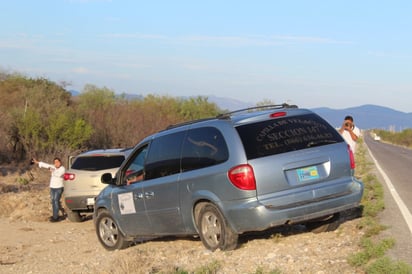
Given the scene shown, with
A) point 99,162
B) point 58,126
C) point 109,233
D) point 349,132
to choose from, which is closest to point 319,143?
point 109,233

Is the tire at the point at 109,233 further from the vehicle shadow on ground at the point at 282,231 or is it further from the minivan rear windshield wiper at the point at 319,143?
the minivan rear windshield wiper at the point at 319,143

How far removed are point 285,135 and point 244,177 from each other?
898mm

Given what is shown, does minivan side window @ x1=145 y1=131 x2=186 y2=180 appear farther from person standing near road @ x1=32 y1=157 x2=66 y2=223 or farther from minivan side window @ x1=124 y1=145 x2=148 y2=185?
person standing near road @ x1=32 y1=157 x2=66 y2=223

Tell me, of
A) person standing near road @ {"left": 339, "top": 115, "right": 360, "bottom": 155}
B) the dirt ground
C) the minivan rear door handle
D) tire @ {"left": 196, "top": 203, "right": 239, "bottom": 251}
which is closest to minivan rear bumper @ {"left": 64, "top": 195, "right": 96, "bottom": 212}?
the dirt ground

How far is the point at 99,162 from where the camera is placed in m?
14.3

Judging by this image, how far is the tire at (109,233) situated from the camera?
10.0m

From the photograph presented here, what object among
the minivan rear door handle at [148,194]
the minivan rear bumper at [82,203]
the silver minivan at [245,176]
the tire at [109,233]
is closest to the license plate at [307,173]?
the silver minivan at [245,176]

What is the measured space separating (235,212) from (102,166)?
7.01m

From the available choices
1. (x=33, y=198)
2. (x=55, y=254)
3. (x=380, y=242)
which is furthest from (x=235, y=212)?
(x=33, y=198)

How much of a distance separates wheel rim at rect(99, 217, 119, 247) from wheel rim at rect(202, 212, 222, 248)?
222 centimetres

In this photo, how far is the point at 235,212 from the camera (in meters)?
7.70

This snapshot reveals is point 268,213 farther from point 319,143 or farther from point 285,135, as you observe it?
point 319,143

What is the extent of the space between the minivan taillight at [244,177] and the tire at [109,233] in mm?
3029

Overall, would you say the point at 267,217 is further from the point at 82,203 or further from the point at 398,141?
the point at 398,141
